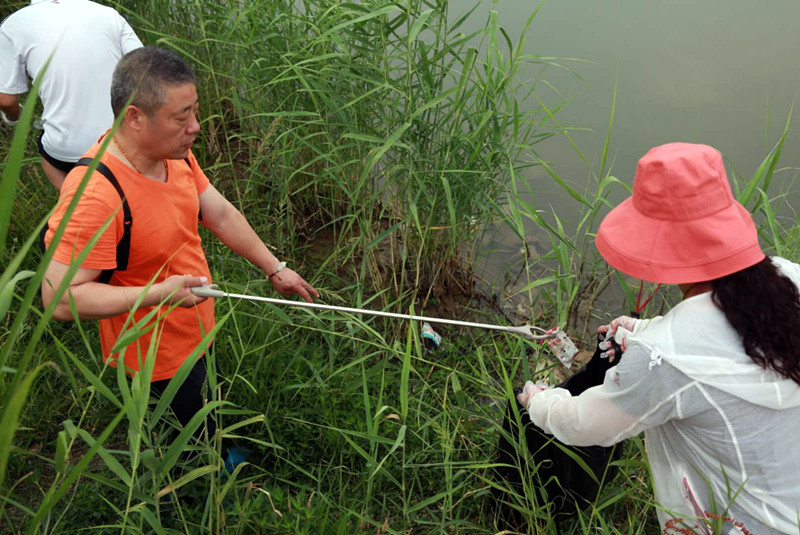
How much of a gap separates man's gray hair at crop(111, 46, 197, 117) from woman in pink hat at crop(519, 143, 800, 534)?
110cm

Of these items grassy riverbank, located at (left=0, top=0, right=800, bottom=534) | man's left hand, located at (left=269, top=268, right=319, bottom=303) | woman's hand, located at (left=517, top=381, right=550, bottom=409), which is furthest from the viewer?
man's left hand, located at (left=269, top=268, right=319, bottom=303)

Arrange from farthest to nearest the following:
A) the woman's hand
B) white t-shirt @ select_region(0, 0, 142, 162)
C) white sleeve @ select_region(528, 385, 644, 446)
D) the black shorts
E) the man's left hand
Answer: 1. the black shorts
2. white t-shirt @ select_region(0, 0, 142, 162)
3. the man's left hand
4. the woman's hand
5. white sleeve @ select_region(528, 385, 644, 446)

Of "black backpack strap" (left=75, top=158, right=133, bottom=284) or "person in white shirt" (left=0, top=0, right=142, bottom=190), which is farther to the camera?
"person in white shirt" (left=0, top=0, right=142, bottom=190)

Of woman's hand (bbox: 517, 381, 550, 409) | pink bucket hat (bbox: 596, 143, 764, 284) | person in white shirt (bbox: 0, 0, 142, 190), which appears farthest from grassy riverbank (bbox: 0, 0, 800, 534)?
pink bucket hat (bbox: 596, 143, 764, 284)

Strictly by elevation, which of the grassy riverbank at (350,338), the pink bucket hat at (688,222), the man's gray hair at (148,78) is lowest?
the grassy riverbank at (350,338)

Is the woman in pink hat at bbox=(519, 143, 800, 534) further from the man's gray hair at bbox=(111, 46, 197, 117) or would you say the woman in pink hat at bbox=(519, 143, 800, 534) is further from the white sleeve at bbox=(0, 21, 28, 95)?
the white sleeve at bbox=(0, 21, 28, 95)

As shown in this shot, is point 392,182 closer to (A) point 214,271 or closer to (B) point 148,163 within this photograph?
(A) point 214,271

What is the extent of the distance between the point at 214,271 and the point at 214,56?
1.28m

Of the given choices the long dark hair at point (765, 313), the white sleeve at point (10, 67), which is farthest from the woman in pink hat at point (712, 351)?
the white sleeve at point (10, 67)

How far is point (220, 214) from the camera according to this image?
2092 mm

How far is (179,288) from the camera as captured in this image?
5.53ft

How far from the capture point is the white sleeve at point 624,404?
1328 mm

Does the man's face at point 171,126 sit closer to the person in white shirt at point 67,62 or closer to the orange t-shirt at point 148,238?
the orange t-shirt at point 148,238

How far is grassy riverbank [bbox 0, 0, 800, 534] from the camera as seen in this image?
1.96 meters
